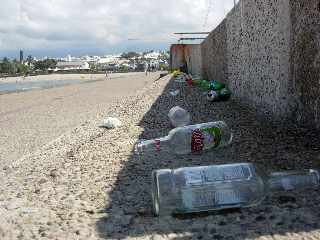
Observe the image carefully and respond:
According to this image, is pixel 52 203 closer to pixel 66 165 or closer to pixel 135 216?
pixel 135 216

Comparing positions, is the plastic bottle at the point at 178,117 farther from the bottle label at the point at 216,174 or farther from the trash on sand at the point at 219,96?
the bottle label at the point at 216,174

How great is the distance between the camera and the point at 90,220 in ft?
9.07

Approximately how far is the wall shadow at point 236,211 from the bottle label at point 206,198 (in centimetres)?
5

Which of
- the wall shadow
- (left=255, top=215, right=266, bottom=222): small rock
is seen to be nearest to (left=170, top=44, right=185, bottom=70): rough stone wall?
the wall shadow

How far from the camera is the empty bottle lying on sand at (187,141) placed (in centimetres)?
424

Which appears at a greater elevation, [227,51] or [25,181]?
Answer: [227,51]

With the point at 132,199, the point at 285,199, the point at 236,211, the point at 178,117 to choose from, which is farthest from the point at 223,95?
the point at 236,211

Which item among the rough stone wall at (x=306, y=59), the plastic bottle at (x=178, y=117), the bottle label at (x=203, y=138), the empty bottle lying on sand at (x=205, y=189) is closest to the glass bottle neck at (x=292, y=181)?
the empty bottle lying on sand at (x=205, y=189)

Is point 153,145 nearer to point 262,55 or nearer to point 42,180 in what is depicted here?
point 42,180

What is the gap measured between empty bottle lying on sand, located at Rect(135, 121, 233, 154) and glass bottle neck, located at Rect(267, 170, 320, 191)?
4.25ft

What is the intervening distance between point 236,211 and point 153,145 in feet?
5.81

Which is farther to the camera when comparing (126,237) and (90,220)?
(90,220)

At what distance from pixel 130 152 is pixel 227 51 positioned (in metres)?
7.28

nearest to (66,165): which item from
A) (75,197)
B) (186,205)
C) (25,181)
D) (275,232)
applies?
(25,181)
